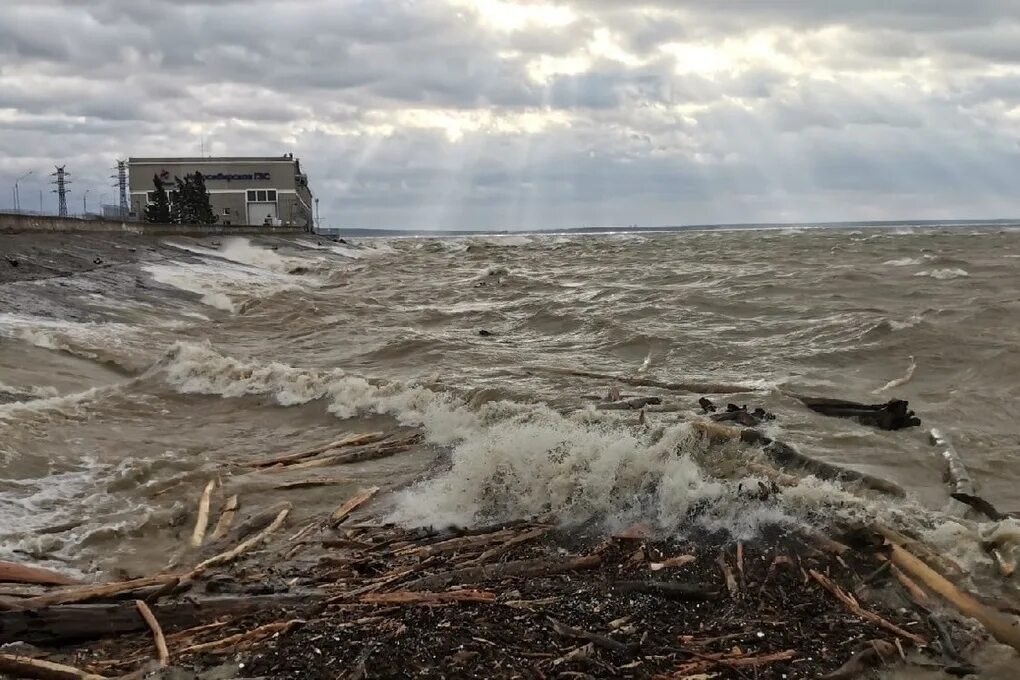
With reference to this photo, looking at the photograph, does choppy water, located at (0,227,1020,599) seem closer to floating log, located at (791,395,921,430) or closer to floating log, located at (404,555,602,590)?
floating log, located at (791,395,921,430)

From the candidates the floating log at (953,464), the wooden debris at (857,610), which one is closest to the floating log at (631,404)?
the floating log at (953,464)

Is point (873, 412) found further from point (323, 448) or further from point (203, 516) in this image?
point (203, 516)

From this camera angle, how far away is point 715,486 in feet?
20.5

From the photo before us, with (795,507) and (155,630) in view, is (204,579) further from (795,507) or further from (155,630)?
(795,507)

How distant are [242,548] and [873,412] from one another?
7158mm

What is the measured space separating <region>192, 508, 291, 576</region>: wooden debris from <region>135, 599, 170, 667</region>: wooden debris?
548 millimetres

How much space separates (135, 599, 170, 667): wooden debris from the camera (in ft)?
14.2

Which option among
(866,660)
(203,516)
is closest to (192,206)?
(203,516)

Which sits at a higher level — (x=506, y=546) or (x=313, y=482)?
(x=506, y=546)

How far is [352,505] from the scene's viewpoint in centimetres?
707

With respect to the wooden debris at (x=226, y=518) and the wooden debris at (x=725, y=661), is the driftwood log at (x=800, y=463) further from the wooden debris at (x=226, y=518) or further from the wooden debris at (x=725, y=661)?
the wooden debris at (x=226, y=518)

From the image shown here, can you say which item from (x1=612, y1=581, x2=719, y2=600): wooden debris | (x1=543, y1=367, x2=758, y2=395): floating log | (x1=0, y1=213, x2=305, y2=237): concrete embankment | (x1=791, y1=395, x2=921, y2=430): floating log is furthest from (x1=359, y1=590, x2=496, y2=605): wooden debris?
(x1=0, y1=213, x2=305, y2=237): concrete embankment

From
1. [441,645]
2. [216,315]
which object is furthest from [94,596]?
[216,315]

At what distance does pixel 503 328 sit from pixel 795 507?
48.7ft
